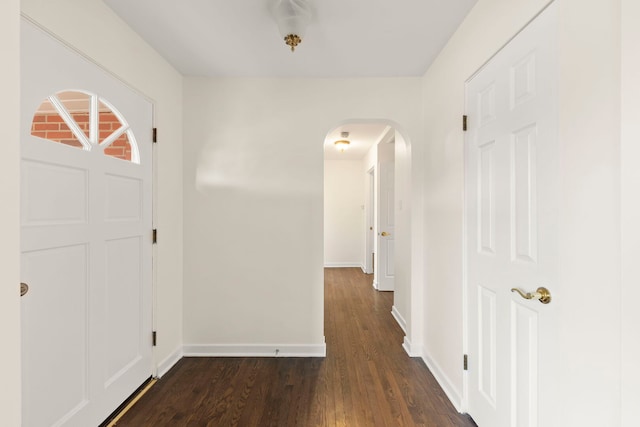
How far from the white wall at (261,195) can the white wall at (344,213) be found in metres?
4.28

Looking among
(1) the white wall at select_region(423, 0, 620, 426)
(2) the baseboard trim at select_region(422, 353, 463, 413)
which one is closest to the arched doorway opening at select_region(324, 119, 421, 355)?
(2) the baseboard trim at select_region(422, 353, 463, 413)

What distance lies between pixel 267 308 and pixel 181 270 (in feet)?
2.66

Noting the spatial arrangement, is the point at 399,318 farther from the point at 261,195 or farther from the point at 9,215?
the point at 9,215

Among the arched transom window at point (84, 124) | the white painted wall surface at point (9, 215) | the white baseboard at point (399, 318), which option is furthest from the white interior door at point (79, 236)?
the white baseboard at point (399, 318)

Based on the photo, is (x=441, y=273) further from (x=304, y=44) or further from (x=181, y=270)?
(x=181, y=270)

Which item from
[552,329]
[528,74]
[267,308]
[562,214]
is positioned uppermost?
[528,74]

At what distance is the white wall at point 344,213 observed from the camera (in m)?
6.99

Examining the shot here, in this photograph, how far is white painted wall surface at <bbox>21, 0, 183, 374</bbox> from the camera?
62.1 inches

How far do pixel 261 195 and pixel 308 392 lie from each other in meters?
1.56

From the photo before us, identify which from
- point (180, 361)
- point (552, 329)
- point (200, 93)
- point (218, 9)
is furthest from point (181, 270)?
point (552, 329)

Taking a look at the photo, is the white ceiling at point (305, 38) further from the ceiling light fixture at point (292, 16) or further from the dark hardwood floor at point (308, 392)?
the dark hardwood floor at point (308, 392)

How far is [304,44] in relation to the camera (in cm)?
217

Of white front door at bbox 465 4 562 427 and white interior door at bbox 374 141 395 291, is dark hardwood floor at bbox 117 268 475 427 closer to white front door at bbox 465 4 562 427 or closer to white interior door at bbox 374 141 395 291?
white front door at bbox 465 4 562 427

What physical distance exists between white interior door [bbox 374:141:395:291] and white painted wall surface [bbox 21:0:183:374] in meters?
3.18
